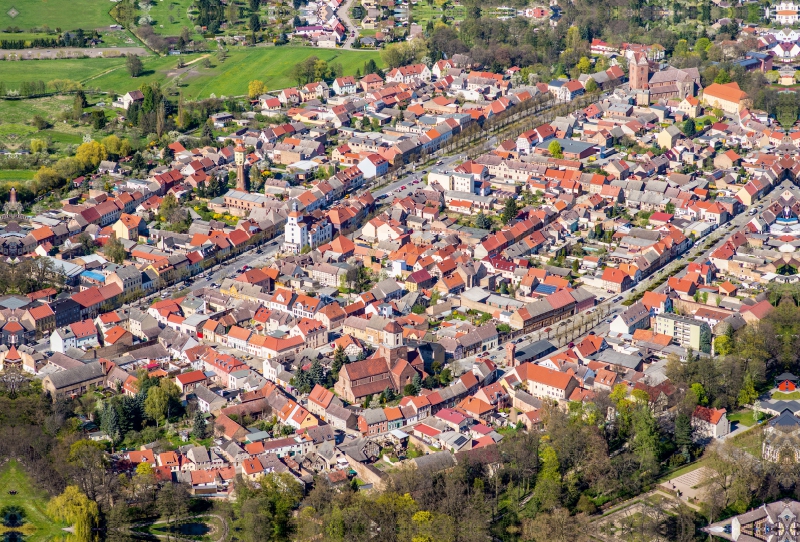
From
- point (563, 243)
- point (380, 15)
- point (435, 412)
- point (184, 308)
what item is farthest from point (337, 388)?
point (380, 15)

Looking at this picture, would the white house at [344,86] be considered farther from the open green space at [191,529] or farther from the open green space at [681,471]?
the open green space at [191,529]

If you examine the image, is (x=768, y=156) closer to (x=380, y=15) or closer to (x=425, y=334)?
(x=425, y=334)

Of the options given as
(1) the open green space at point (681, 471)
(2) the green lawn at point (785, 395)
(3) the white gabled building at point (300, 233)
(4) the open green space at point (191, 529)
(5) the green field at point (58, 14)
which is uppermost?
(5) the green field at point (58, 14)

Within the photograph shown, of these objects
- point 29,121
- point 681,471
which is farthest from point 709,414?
point 29,121

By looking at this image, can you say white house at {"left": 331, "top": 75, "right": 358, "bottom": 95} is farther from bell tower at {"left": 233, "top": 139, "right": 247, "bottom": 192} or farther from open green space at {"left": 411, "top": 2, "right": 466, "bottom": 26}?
open green space at {"left": 411, "top": 2, "right": 466, "bottom": 26}

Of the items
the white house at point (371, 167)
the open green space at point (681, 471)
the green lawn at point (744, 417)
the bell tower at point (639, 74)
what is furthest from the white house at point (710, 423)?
the bell tower at point (639, 74)
